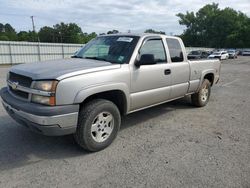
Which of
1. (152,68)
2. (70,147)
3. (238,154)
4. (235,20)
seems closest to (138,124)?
(152,68)

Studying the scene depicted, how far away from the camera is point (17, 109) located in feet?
11.4

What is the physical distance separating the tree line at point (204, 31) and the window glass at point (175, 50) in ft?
259

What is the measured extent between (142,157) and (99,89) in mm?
1226

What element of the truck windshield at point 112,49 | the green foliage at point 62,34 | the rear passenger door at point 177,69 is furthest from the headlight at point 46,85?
the green foliage at point 62,34

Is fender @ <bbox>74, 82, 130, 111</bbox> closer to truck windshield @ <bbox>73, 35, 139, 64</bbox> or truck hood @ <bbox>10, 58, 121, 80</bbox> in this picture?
truck hood @ <bbox>10, 58, 121, 80</bbox>

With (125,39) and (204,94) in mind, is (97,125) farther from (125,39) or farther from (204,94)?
(204,94)

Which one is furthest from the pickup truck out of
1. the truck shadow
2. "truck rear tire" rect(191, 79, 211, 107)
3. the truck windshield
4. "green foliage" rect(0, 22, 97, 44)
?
"green foliage" rect(0, 22, 97, 44)

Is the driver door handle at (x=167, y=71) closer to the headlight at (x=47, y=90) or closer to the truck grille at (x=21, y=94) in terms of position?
the headlight at (x=47, y=90)

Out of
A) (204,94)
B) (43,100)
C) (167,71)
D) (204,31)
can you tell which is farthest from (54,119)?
(204,31)

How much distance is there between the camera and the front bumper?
3184mm

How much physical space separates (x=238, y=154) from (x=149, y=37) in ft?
8.54

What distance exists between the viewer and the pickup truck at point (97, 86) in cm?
326

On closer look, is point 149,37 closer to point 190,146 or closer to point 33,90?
point 190,146

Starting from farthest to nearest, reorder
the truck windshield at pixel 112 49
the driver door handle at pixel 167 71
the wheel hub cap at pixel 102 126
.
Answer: the driver door handle at pixel 167 71 < the truck windshield at pixel 112 49 < the wheel hub cap at pixel 102 126
